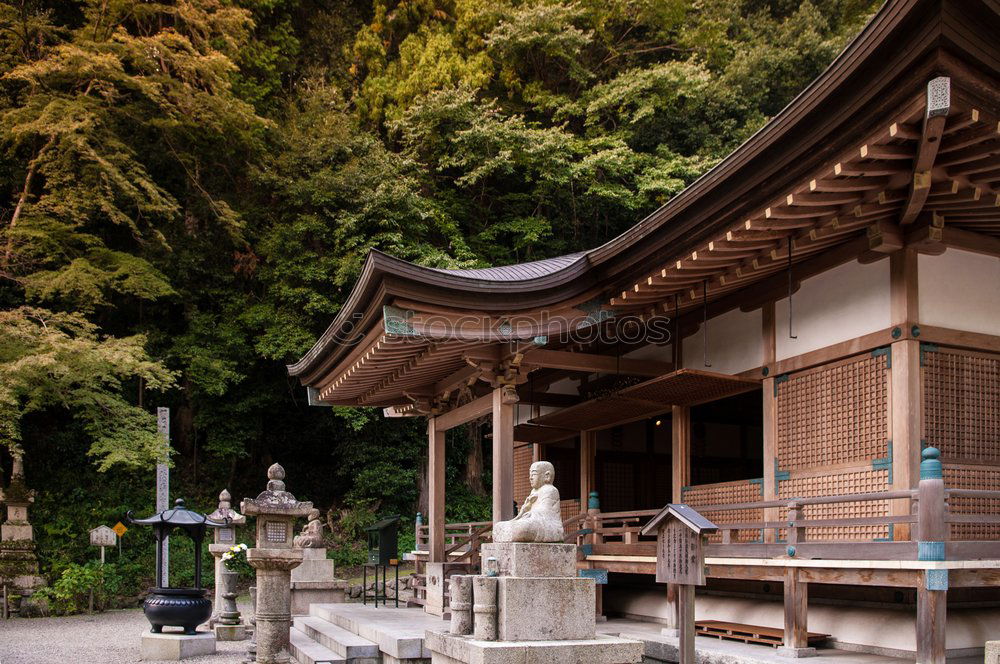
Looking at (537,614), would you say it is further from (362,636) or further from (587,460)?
(587,460)

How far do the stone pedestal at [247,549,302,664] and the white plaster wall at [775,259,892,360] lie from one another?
607 centimetres

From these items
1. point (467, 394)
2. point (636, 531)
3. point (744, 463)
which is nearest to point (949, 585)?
point (636, 531)

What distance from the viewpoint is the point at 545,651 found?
6.39m

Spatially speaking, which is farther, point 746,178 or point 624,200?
point 624,200

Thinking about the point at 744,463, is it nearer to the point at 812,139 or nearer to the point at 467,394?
the point at 467,394

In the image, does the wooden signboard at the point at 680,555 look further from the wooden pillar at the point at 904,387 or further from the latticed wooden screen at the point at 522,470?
the latticed wooden screen at the point at 522,470

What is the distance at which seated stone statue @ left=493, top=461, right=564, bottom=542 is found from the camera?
677cm

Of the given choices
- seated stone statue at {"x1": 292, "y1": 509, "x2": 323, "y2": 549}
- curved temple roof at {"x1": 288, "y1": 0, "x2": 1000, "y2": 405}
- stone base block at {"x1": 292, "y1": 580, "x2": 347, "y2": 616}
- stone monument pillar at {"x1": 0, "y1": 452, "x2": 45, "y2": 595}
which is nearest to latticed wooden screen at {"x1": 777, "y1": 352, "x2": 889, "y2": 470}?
curved temple roof at {"x1": 288, "y1": 0, "x2": 1000, "y2": 405}

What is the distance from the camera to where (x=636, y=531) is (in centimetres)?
1052

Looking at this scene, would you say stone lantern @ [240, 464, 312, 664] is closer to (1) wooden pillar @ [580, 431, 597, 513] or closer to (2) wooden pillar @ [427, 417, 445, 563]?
(2) wooden pillar @ [427, 417, 445, 563]

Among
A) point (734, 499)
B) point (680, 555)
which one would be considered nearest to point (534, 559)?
point (680, 555)

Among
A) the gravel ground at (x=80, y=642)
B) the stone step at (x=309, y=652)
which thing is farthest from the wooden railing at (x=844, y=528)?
the gravel ground at (x=80, y=642)

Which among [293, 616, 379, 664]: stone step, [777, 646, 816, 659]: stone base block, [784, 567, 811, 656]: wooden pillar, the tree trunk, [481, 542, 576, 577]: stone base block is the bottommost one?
[293, 616, 379, 664]: stone step

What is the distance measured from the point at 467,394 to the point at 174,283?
12.0 meters
